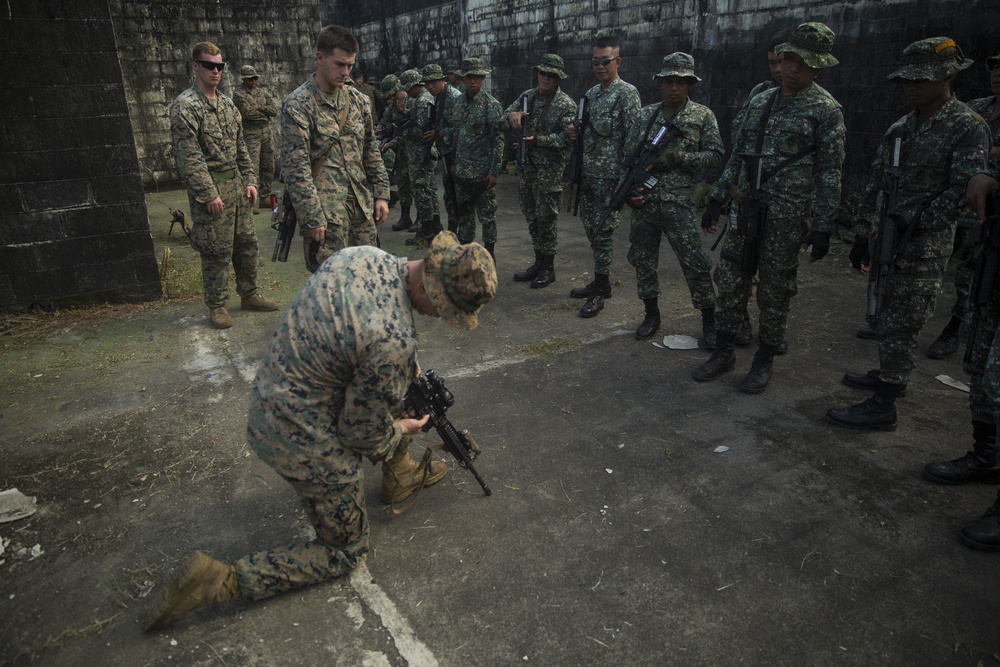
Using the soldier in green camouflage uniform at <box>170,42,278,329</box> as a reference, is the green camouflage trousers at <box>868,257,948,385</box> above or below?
below

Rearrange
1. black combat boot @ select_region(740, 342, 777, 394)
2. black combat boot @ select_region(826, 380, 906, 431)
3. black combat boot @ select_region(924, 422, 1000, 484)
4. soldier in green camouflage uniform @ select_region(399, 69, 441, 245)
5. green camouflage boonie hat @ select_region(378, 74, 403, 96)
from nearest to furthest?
black combat boot @ select_region(924, 422, 1000, 484)
black combat boot @ select_region(826, 380, 906, 431)
black combat boot @ select_region(740, 342, 777, 394)
soldier in green camouflage uniform @ select_region(399, 69, 441, 245)
green camouflage boonie hat @ select_region(378, 74, 403, 96)

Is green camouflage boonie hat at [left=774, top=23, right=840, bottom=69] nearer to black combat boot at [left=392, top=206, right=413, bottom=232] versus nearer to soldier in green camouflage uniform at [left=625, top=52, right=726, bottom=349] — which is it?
soldier in green camouflage uniform at [left=625, top=52, right=726, bottom=349]

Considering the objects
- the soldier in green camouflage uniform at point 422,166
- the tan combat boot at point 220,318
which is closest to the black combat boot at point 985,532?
the tan combat boot at point 220,318

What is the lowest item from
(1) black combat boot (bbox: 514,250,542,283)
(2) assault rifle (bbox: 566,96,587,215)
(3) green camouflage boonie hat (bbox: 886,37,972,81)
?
(1) black combat boot (bbox: 514,250,542,283)

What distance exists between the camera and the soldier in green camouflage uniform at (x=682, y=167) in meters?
4.73

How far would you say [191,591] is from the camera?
2398 millimetres

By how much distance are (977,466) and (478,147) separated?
5082 mm

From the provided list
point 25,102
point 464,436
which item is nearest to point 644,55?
point 25,102

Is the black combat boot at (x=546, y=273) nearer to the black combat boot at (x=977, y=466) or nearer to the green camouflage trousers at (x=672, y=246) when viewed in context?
the green camouflage trousers at (x=672, y=246)

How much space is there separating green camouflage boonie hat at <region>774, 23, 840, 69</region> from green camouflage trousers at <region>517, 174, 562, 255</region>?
2711 millimetres

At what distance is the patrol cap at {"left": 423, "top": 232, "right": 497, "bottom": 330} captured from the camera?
2.29 m

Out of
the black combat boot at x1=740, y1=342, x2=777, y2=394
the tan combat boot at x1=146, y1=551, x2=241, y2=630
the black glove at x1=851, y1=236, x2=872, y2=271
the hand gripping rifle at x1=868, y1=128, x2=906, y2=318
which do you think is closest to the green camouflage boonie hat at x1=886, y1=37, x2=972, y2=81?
the hand gripping rifle at x1=868, y1=128, x2=906, y2=318

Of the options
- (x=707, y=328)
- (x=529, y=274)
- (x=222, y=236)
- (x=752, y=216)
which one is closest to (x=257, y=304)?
(x=222, y=236)

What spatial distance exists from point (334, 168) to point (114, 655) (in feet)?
11.2
